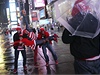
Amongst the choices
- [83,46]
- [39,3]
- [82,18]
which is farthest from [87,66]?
[39,3]

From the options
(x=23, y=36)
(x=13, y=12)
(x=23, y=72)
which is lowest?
(x=13, y=12)

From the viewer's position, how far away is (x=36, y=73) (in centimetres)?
824

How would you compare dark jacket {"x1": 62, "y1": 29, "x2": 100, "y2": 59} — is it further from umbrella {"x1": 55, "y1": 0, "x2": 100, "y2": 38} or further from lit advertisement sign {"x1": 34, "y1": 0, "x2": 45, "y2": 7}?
lit advertisement sign {"x1": 34, "y1": 0, "x2": 45, "y2": 7}

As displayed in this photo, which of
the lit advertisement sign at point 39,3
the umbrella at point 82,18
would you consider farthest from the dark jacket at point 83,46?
the lit advertisement sign at point 39,3

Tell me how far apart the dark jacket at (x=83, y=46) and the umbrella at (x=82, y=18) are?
0.07 metres

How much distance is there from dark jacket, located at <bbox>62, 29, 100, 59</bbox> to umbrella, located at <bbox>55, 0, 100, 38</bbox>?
0.07 m

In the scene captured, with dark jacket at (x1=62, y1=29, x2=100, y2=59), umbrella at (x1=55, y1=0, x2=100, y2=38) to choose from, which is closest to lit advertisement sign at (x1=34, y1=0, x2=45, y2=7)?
umbrella at (x1=55, y1=0, x2=100, y2=38)

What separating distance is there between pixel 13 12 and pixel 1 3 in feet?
40.9

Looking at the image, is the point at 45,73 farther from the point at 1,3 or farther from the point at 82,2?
the point at 1,3

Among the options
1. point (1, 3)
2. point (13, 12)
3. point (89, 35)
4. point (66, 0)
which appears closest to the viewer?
point (89, 35)

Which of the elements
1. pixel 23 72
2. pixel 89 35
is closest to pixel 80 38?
pixel 89 35

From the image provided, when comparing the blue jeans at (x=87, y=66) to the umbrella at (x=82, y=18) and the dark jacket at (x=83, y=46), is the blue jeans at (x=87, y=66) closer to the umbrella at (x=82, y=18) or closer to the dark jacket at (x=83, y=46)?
the dark jacket at (x=83, y=46)

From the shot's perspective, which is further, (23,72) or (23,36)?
(23,72)

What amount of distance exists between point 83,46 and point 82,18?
0.35 meters
